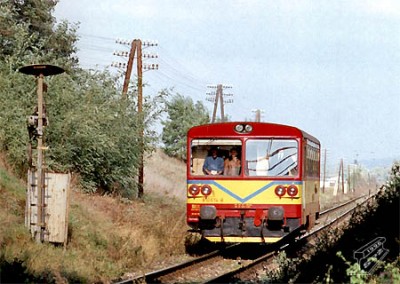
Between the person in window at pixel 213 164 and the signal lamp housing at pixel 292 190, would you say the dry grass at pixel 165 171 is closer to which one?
the person in window at pixel 213 164

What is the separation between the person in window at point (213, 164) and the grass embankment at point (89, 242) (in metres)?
2.30

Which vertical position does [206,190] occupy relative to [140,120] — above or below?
below

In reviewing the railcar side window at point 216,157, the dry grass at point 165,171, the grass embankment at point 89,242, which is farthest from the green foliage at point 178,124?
the railcar side window at point 216,157

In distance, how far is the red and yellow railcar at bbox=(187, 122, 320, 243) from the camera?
1695 centimetres

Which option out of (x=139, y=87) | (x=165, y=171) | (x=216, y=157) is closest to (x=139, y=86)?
(x=139, y=87)

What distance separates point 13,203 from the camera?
1684cm

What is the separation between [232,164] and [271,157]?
89cm

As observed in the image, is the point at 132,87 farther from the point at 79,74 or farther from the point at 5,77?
the point at 5,77

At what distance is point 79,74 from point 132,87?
208 centimetres

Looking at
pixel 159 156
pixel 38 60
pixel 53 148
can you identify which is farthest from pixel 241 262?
pixel 159 156

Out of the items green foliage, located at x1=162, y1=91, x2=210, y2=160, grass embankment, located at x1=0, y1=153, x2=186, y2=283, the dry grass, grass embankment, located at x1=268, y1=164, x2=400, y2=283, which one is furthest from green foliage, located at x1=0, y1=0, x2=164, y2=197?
green foliage, located at x1=162, y1=91, x2=210, y2=160

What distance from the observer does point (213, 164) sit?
1728 centimetres

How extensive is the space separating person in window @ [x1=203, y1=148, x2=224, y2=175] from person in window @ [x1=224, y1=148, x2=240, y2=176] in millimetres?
113

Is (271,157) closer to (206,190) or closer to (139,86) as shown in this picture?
(206,190)
